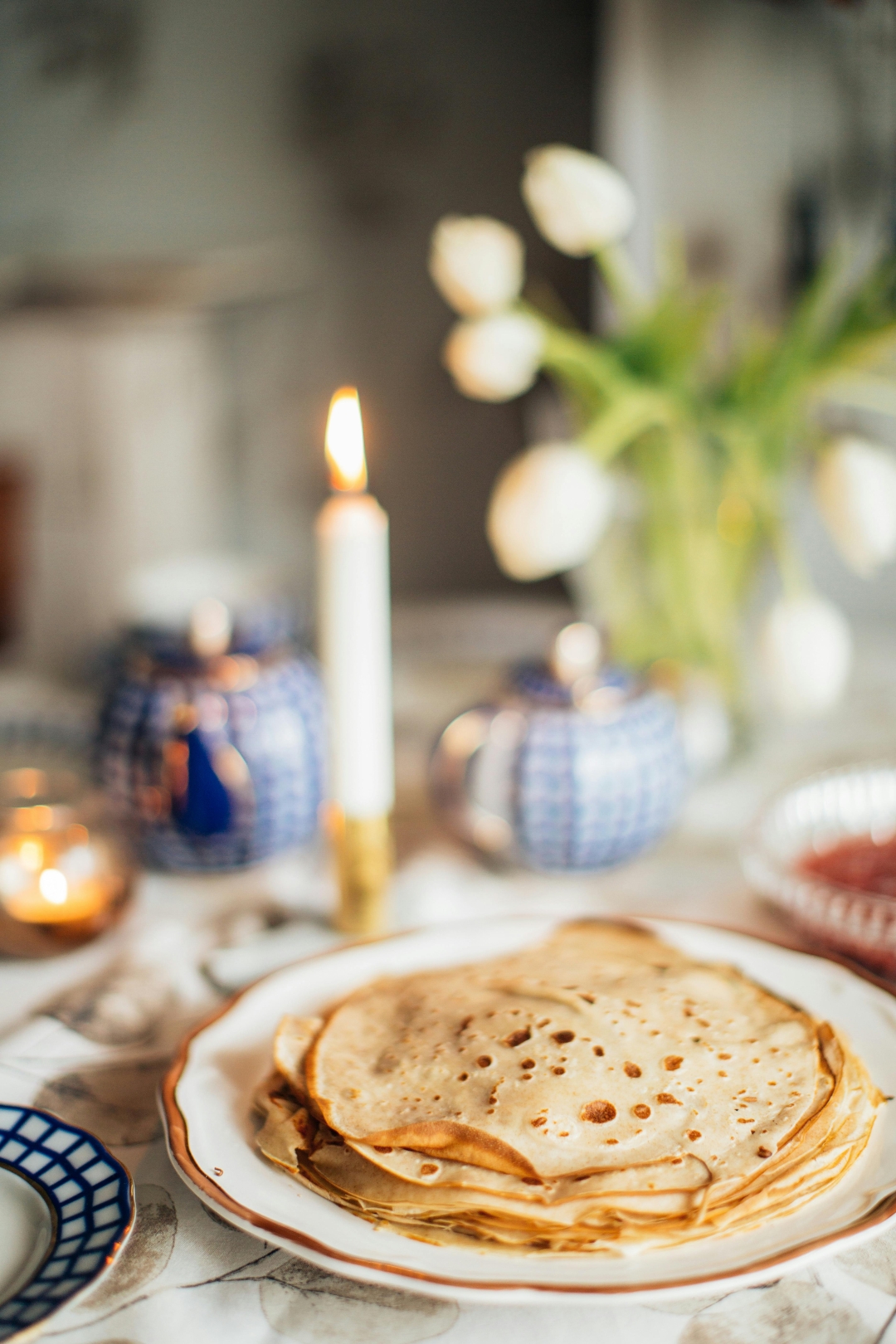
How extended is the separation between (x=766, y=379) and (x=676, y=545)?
14 cm

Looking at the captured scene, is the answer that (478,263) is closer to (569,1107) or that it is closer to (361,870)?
(361,870)

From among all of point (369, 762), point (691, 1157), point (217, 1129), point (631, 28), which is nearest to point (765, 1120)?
point (691, 1157)

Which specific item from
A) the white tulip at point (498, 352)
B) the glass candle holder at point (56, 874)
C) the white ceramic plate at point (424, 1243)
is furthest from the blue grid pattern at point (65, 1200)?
the white tulip at point (498, 352)

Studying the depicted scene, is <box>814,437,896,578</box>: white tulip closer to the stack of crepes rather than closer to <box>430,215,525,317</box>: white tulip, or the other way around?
<box>430,215,525,317</box>: white tulip

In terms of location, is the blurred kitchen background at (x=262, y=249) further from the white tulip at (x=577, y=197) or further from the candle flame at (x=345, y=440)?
the candle flame at (x=345, y=440)

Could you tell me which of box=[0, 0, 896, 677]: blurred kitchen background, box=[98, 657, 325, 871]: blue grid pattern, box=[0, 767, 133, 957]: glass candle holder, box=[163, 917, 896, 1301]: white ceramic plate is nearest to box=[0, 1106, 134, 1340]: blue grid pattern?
box=[163, 917, 896, 1301]: white ceramic plate

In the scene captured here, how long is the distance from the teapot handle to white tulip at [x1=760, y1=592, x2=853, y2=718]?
195 millimetres

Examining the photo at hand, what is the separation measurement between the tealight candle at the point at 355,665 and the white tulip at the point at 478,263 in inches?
7.0

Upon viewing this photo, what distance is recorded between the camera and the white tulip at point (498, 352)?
28.2 inches

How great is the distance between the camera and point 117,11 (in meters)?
1.77

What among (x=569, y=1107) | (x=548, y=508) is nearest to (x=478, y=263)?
(x=548, y=508)

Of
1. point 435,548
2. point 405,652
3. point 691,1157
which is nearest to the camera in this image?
point 691,1157

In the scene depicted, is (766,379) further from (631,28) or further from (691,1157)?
(631,28)

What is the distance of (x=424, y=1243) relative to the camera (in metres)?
0.34
